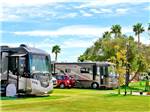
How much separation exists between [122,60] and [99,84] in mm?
8949

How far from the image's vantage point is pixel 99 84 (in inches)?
1437

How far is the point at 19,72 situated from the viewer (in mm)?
22516

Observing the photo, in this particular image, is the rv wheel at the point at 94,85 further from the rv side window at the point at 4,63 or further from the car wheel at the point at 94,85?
the rv side window at the point at 4,63

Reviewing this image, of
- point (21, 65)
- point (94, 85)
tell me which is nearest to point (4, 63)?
point (21, 65)

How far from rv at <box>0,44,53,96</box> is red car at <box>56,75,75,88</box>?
41.9 ft

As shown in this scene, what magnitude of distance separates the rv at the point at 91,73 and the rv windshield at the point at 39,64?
1252 cm

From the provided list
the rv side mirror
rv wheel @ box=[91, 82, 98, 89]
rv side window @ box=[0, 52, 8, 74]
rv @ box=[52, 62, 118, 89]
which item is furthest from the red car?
rv side window @ box=[0, 52, 8, 74]

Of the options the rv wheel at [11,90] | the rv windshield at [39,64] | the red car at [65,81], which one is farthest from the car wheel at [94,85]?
the rv wheel at [11,90]

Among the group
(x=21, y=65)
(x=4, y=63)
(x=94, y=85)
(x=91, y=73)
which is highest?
(x=4, y=63)

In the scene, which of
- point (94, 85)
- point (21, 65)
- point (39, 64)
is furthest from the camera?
point (94, 85)

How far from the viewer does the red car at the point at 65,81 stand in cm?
3591

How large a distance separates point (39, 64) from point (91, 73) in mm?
13953

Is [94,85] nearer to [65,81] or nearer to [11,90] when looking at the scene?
[65,81]

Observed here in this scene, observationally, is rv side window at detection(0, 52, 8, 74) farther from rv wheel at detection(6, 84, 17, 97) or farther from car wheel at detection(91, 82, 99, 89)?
car wheel at detection(91, 82, 99, 89)
